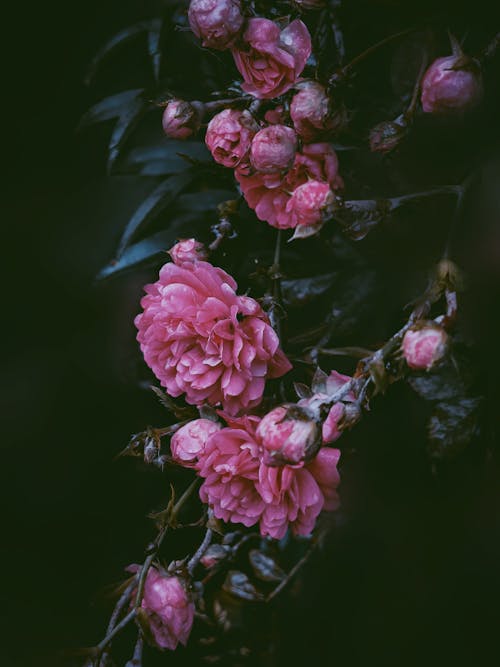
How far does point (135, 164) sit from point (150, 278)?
116 mm

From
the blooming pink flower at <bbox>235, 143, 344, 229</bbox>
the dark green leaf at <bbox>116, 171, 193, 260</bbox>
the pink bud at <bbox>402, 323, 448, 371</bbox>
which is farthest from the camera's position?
the dark green leaf at <bbox>116, 171, 193, 260</bbox>

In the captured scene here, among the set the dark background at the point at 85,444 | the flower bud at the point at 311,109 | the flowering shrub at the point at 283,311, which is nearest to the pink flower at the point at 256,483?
the flowering shrub at the point at 283,311

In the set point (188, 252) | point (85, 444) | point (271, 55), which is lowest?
point (85, 444)

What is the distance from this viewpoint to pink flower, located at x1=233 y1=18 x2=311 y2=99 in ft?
1.64

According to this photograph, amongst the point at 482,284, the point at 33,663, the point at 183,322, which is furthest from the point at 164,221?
the point at 33,663

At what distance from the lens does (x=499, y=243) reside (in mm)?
521

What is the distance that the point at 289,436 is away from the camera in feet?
1.42

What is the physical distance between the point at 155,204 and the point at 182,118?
16 cm

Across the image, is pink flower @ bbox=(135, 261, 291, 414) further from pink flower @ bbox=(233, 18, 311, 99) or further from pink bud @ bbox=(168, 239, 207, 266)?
pink flower @ bbox=(233, 18, 311, 99)

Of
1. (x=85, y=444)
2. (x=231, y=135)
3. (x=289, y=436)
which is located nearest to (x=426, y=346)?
(x=289, y=436)

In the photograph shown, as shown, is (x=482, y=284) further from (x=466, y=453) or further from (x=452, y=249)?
(x=466, y=453)

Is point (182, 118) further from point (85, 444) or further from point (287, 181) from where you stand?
point (85, 444)

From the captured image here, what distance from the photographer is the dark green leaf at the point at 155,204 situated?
0.70 meters

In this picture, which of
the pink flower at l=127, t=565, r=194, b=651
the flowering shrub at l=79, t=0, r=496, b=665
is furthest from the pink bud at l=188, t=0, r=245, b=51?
the pink flower at l=127, t=565, r=194, b=651
